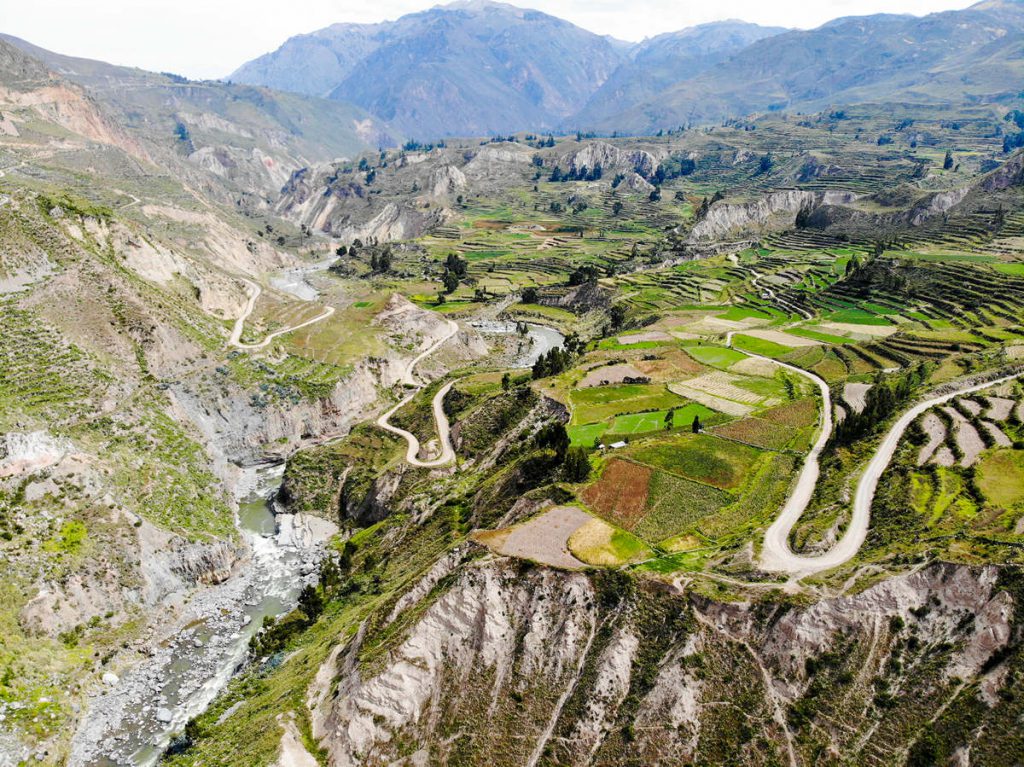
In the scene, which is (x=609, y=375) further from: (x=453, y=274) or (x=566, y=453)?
(x=453, y=274)

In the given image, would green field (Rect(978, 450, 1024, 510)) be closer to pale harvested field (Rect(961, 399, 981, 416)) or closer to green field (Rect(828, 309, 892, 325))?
pale harvested field (Rect(961, 399, 981, 416))

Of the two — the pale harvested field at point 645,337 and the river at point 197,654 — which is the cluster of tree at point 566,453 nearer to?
the river at point 197,654

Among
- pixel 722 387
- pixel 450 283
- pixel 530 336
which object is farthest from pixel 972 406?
pixel 450 283

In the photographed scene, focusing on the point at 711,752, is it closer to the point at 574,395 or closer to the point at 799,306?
the point at 574,395

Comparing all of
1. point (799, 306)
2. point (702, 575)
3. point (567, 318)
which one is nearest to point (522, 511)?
point (702, 575)

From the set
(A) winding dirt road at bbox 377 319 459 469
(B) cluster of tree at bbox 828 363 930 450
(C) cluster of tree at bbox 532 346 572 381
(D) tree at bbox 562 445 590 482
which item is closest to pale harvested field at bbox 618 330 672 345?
(C) cluster of tree at bbox 532 346 572 381

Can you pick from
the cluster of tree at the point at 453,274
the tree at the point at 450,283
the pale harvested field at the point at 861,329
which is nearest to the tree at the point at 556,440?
the pale harvested field at the point at 861,329
